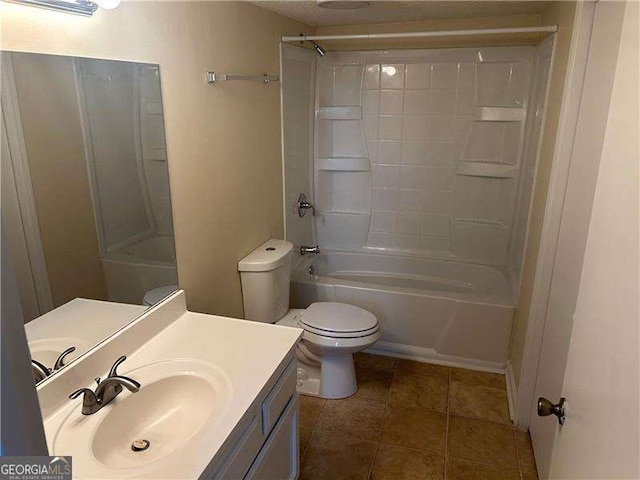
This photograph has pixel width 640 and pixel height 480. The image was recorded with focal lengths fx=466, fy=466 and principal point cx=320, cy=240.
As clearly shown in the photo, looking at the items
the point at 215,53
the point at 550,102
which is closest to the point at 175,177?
the point at 215,53

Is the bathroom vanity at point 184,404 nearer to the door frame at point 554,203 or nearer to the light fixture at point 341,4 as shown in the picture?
the door frame at point 554,203

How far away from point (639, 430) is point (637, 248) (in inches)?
11.9

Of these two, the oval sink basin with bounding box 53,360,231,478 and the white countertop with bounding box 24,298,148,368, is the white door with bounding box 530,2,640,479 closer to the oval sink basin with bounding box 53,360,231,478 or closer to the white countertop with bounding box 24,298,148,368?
the oval sink basin with bounding box 53,360,231,478

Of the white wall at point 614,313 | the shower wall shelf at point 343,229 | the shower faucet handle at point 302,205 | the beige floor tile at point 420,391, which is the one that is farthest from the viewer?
the shower wall shelf at point 343,229

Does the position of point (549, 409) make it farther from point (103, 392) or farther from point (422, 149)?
point (422, 149)

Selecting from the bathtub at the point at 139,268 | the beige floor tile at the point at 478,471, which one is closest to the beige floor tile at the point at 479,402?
the beige floor tile at the point at 478,471

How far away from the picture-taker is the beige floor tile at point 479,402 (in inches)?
96.1

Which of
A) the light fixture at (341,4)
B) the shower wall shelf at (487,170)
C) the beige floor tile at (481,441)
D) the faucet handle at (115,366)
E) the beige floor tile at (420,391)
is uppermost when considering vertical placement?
the light fixture at (341,4)

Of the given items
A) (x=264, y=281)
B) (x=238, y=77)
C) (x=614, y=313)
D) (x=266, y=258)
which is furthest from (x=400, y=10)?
(x=614, y=313)

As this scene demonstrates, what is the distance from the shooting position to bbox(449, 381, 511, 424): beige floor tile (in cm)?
244

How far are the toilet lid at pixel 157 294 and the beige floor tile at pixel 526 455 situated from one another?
1.72m

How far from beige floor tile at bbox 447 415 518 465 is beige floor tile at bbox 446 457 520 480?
0.03 metres

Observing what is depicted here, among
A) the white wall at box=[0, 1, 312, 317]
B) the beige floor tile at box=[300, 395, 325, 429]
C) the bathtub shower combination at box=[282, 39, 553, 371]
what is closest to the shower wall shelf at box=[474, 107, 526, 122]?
the bathtub shower combination at box=[282, 39, 553, 371]

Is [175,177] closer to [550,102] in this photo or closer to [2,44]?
[2,44]
